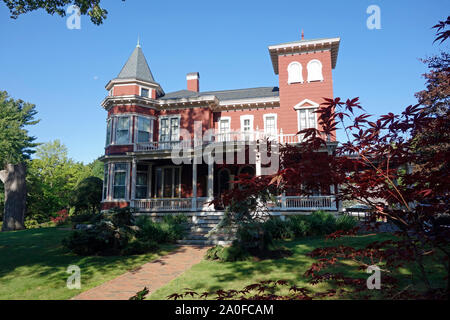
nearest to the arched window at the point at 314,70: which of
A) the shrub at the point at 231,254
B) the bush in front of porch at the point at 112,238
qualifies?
the shrub at the point at 231,254

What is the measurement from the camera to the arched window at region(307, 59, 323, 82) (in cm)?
1756

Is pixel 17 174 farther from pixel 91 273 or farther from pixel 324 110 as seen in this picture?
pixel 324 110

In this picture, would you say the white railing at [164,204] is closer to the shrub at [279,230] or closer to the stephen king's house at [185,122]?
the stephen king's house at [185,122]

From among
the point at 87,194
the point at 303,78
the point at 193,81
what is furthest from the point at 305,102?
the point at 87,194

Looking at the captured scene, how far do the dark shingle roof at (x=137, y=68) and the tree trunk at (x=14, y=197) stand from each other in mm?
10851

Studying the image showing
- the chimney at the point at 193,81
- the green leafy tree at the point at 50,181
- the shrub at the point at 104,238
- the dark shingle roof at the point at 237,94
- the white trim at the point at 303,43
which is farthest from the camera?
the green leafy tree at the point at 50,181

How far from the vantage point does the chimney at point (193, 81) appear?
23.1 metres

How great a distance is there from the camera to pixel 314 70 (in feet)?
58.1

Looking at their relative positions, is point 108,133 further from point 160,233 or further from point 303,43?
point 303,43

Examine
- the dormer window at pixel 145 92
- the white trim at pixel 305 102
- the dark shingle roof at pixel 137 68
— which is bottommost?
the white trim at pixel 305 102

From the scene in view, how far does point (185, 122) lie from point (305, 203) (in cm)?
998

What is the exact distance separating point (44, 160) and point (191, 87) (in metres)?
28.1
